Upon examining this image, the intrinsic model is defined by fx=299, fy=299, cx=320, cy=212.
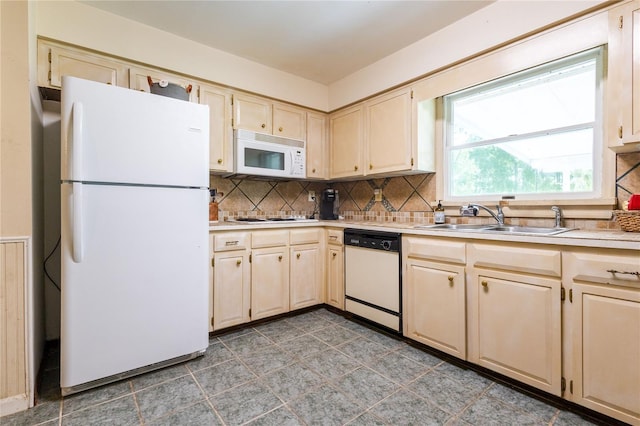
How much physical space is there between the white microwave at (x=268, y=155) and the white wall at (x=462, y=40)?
0.82 metres

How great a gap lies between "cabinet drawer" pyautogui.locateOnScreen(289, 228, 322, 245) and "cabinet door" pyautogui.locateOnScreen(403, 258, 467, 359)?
101 centimetres

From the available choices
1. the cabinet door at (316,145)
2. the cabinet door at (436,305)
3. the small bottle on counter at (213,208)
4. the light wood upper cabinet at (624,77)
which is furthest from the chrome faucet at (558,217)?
the small bottle on counter at (213,208)

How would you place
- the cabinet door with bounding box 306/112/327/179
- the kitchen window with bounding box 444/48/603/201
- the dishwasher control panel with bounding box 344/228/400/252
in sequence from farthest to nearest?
1. the cabinet door with bounding box 306/112/327/179
2. the dishwasher control panel with bounding box 344/228/400/252
3. the kitchen window with bounding box 444/48/603/201

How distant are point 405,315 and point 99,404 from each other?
194cm

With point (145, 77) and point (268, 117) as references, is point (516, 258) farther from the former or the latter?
point (145, 77)

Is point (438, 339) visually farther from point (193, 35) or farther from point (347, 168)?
point (193, 35)

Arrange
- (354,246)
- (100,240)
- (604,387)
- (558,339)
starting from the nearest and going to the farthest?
(604,387), (558,339), (100,240), (354,246)

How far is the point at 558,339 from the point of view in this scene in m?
1.52

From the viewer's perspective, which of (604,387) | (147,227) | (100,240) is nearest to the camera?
(604,387)

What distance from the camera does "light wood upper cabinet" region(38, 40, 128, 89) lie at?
198 cm

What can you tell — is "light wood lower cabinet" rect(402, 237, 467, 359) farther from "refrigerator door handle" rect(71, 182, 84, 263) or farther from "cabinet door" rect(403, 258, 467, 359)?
"refrigerator door handle" rect(71, 182, 84, 263)

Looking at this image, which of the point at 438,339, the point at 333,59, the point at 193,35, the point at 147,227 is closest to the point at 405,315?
the point at 438,339

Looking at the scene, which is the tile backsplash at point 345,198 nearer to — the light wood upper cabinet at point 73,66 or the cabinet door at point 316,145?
the cabinet door at point 316,145

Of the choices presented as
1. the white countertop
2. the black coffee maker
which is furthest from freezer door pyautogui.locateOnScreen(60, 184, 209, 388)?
the black coffee maker
